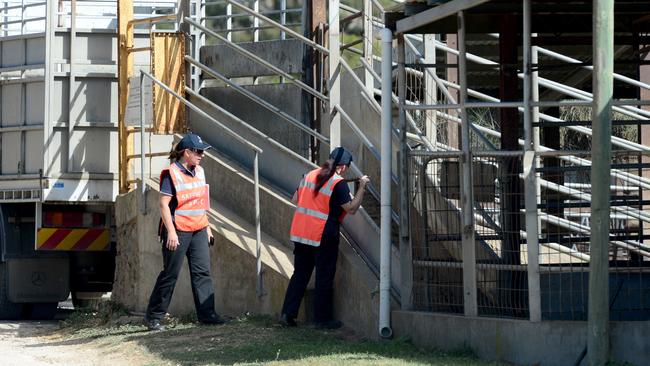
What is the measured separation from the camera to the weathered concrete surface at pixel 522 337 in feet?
28.3

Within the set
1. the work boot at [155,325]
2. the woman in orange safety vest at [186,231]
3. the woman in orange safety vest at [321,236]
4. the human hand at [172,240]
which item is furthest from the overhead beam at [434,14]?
the work boot at [155,325]

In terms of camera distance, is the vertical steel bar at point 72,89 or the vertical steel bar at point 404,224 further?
the vertical steel bar at point 72,89

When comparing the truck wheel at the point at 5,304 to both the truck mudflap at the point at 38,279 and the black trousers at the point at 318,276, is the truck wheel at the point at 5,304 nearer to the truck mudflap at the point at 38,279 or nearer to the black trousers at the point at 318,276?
the truck mudflap at the point at 38,279

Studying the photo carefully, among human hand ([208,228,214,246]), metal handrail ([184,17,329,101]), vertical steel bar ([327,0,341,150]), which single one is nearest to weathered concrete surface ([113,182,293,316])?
human hand ([208,228,214,246])

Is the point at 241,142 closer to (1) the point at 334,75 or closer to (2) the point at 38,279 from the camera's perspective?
(1) the point at 334,75

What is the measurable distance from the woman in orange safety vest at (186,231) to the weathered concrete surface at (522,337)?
7.10ft

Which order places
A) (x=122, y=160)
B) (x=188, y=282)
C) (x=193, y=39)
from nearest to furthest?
(x=188, y=282), (x=122, y=160), (x=193, y=39)

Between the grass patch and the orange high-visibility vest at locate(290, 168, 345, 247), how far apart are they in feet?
2.61

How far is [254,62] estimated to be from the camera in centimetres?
1451

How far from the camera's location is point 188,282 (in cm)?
1227

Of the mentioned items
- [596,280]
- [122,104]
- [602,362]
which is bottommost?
[602,362]

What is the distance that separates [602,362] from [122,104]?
6.68 m

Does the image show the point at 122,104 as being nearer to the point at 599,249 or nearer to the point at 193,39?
the point at 193,39

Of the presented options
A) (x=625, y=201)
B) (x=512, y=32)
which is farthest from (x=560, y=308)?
(x=512, y=32)
